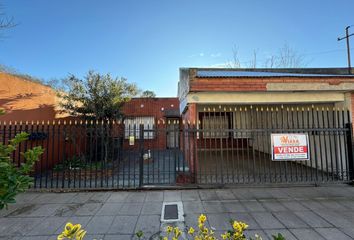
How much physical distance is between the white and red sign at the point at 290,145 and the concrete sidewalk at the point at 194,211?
959mm

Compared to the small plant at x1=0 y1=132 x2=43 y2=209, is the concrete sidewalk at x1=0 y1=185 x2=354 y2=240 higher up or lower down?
lower down

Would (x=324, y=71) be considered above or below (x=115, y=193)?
above

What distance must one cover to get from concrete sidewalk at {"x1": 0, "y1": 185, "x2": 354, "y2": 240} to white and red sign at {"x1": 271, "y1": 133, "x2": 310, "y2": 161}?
3.15 ft

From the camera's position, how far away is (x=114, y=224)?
3.75 metres

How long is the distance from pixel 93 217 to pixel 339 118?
25.6 feet

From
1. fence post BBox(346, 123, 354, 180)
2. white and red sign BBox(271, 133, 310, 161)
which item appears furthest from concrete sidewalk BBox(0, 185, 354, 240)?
white and red sign BBox(271, 133, 310, 161)

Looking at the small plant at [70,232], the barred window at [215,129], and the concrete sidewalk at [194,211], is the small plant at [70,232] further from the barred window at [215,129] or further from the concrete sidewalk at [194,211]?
the barred window at [215,129]

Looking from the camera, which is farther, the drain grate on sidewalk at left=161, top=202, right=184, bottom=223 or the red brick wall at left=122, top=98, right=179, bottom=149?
the red brick wall at left=122, top=98, right=179, bottom=149

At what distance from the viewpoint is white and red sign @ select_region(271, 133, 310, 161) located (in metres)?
5.91

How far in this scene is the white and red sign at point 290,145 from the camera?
5.91m

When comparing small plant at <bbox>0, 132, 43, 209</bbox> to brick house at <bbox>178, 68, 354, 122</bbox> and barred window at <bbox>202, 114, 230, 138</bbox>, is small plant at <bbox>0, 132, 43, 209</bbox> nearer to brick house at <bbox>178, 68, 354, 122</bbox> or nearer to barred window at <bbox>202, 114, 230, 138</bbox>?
barred window at <bbox>202, 114, 230, 138</bbox>

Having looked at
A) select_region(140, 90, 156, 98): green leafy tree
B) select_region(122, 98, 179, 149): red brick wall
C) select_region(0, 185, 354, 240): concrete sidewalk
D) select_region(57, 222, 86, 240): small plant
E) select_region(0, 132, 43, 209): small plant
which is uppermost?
select_region(140, 90, 156, 98): green leafy tree

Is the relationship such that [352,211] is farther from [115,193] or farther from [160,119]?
[160,119]

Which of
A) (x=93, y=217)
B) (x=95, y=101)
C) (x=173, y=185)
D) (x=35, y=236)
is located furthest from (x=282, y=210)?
(x=95, y=101)
